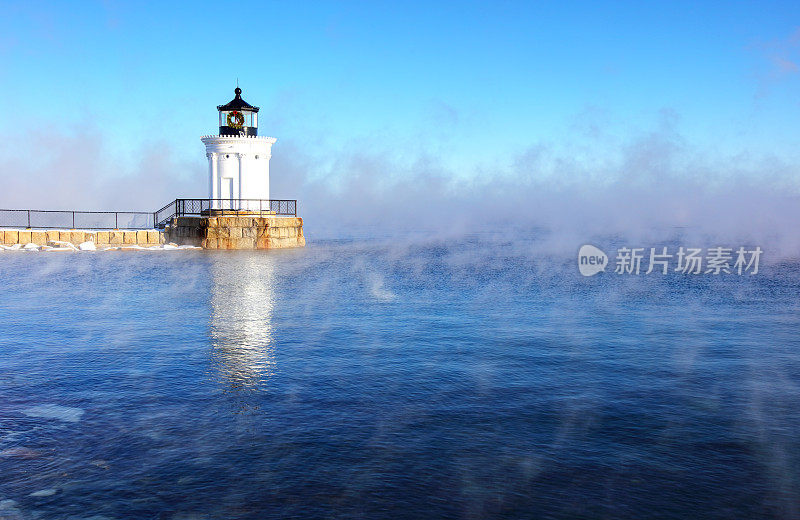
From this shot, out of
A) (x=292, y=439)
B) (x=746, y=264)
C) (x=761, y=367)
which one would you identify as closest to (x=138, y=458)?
(x=292, y=439)

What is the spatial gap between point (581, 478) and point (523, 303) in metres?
16.4

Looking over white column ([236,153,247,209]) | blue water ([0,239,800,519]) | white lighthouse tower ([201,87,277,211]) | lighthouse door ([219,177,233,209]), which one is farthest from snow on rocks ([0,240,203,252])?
blue water ([0,239,800,519])

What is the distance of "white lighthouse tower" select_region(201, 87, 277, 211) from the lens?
46938mm

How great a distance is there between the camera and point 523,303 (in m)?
24.2

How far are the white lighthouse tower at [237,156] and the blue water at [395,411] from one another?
2571 cm

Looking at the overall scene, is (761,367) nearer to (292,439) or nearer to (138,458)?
(292,439)

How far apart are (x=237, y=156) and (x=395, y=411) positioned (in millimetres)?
39514

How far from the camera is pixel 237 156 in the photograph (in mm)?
47094

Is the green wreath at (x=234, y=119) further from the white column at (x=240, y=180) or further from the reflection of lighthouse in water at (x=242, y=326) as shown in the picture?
the reflection of lighthouse in water at (x=242, y=326)

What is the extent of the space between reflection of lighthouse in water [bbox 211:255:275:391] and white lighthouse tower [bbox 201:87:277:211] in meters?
14.3

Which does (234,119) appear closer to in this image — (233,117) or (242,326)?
(233,117)

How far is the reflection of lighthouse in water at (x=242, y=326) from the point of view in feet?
42.2

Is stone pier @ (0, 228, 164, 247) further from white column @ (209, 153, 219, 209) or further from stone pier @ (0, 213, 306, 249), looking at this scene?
white column @ (209, 153, 219, 209)

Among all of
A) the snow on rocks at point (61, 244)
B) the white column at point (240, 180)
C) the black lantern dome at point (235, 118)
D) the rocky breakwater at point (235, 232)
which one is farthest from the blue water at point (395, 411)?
the snow on rocks at point (61, 244)
